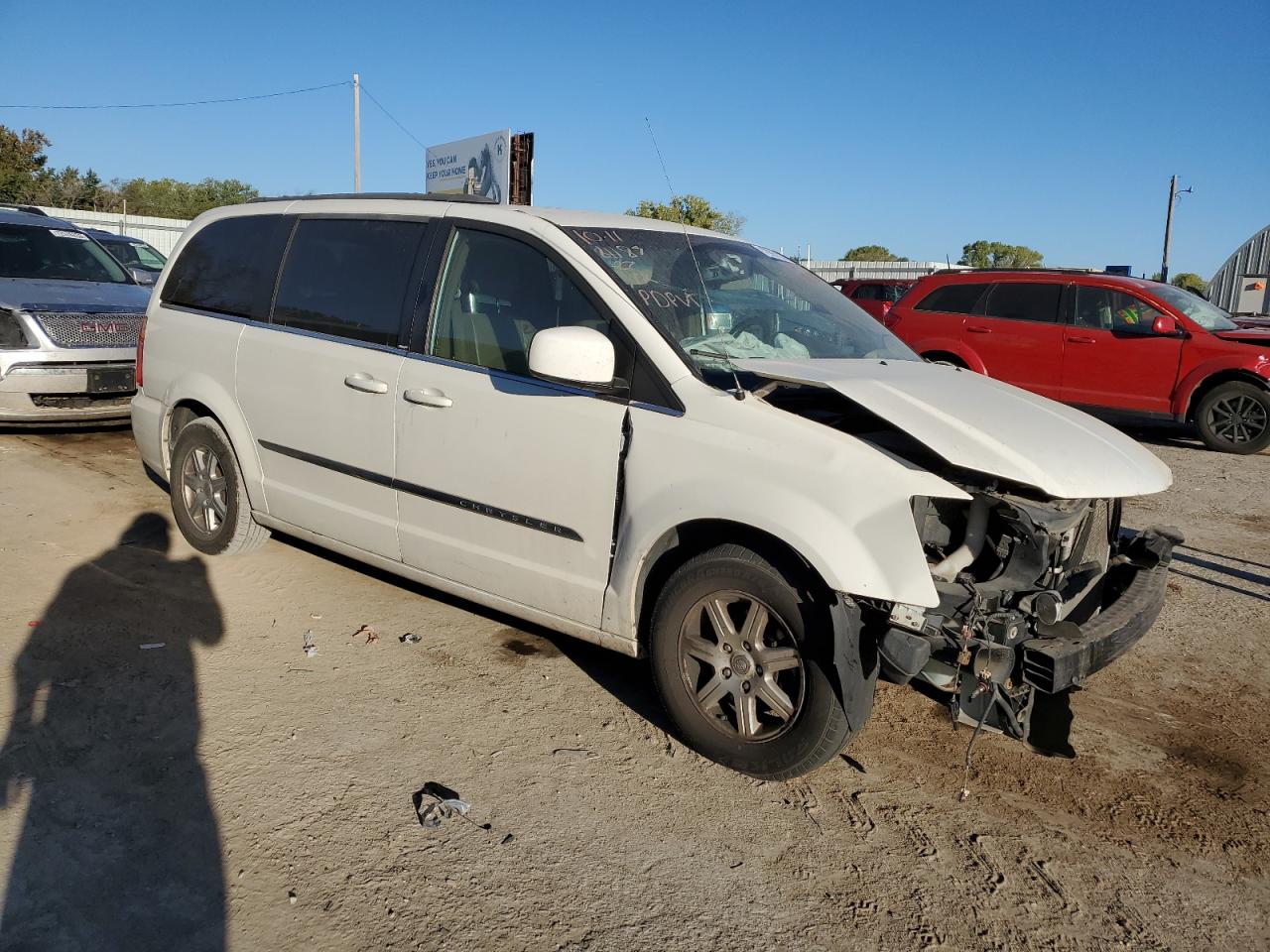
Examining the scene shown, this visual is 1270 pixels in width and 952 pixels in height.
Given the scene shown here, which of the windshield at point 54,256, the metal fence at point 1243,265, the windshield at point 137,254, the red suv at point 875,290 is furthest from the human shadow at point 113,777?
the metal fence at point 1243,265

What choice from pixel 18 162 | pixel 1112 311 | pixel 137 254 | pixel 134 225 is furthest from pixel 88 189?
pixel 1112 311

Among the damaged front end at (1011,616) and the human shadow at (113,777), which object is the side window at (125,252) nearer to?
the human shadow at (113,777)

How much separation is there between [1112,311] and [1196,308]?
0.98 m

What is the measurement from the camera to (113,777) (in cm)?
320

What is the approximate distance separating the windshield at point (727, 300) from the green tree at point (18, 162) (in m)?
Result: 49.0

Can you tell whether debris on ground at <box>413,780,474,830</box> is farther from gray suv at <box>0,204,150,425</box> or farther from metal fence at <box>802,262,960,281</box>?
metal fence at <box>802,262,960,281</box>

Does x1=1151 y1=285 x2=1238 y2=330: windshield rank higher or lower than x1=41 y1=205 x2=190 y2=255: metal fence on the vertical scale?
lower

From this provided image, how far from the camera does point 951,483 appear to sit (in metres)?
3.14

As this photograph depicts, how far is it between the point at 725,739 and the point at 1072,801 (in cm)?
120

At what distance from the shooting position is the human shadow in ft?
8.39

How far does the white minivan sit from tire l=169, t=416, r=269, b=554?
31 cm

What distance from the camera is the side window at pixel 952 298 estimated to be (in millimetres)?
11469

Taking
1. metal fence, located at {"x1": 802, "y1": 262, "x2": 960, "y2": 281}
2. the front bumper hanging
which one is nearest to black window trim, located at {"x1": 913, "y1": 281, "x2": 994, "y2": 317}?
the front bumper hanging

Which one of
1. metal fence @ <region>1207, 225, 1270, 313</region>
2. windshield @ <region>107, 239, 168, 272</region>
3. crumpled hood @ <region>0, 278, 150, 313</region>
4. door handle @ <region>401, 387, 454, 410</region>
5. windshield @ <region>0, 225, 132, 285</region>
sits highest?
metal fence @ <region>1207, 225, 1270, 313</region>
